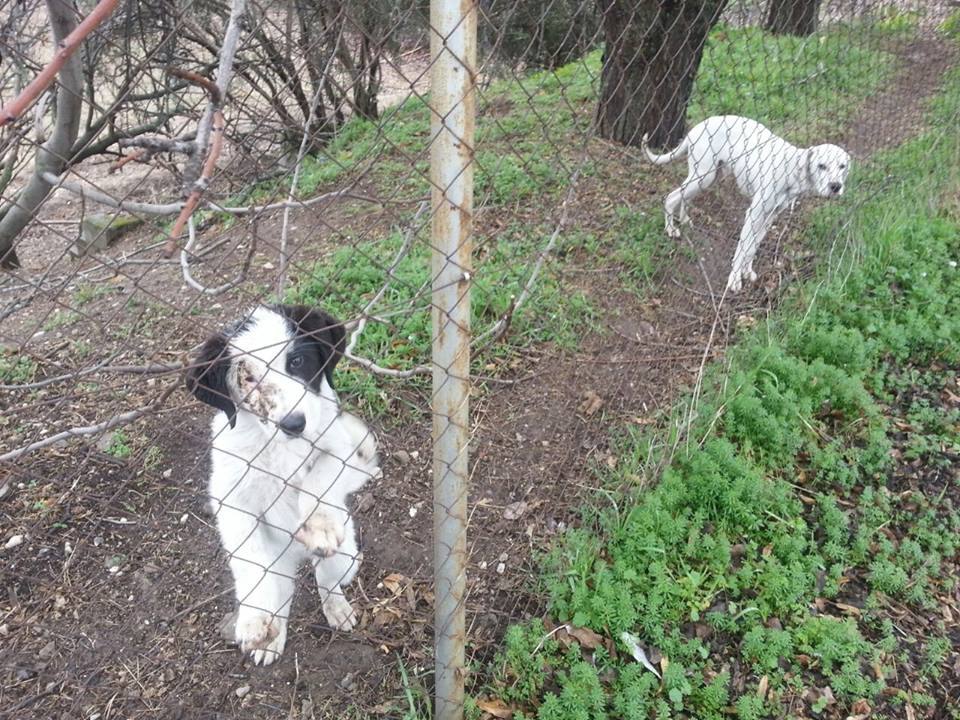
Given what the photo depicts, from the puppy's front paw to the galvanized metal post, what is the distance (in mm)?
394

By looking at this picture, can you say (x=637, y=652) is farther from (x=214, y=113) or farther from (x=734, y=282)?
(x=734, y=282)

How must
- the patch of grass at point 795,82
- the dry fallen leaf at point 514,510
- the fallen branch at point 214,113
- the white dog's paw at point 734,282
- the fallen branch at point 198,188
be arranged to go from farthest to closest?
the patch of grass at point 795,82 < the white dog's paw at point 734,282 < the dry fallen leaf at point 514,510 < the fallen branch at point 214,113 < the fallen branch at point 198,188

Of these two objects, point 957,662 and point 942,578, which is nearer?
point 957,662

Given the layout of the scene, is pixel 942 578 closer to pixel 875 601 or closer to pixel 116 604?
pixel 875 601

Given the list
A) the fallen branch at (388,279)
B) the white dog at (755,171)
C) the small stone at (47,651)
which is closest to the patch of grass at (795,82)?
the white dog at (755,171)

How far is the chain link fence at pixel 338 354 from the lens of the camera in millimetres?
1760

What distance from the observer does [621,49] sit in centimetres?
502

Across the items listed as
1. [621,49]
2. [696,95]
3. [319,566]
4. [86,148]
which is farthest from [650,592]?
[696,95]

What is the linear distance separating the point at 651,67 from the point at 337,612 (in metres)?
4.36

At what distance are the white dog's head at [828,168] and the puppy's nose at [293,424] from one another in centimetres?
363

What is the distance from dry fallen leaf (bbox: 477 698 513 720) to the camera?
2.19 meters

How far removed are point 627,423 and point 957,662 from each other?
1.53 metres

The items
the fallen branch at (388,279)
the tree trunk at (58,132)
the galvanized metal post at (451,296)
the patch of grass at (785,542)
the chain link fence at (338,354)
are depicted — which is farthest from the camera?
the patch of grass at (785,542)

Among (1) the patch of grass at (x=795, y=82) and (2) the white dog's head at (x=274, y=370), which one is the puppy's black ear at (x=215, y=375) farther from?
(1) the patch of grass at (x=795, y=82)
